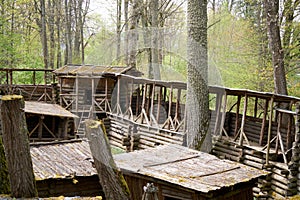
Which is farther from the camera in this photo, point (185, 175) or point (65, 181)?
point (65, 181)

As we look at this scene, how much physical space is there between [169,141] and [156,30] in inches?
344

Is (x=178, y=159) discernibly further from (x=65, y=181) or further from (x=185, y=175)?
(x=65, y=181)

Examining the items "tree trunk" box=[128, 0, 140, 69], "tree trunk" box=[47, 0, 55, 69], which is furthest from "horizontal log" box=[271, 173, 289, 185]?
"tree trunk" box=[47, 0, 55, 69]

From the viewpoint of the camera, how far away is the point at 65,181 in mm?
10453

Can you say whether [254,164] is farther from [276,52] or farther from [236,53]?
[236,53]

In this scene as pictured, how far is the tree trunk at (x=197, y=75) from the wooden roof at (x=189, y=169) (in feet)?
10.9

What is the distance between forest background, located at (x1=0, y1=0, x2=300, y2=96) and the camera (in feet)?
58.0

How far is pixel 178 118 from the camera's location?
16.3 metres

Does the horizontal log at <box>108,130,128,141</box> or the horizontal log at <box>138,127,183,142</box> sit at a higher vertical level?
the horizontal log at <box>138,127,183,142</box>

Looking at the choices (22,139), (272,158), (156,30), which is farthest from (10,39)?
(22,139)

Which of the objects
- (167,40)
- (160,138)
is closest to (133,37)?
(167,40)

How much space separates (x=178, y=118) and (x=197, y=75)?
485cm

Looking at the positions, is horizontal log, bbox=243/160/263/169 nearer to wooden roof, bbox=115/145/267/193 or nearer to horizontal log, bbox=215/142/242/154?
horizontal log, bbox=215/142/242/154

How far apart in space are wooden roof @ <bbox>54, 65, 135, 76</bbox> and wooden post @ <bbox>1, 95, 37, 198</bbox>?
16191mm
